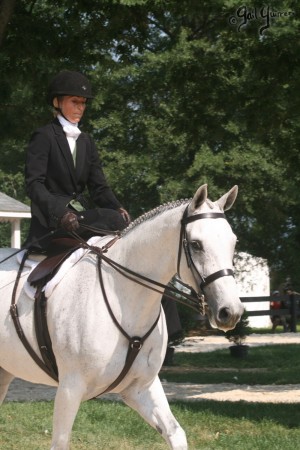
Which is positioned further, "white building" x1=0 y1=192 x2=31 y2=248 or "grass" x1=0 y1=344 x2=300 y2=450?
"white building" x1=0 y1=192 x2=31 y2=248

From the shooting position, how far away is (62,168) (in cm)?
642

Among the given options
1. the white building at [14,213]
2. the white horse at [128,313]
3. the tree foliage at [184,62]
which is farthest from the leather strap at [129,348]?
the white building at [14,213]

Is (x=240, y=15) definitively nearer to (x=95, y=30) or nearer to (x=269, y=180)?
(x=95, y=30)

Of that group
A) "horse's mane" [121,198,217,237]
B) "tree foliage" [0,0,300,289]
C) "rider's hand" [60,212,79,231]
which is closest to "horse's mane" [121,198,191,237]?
"horse's mane" [121,198,217,237]

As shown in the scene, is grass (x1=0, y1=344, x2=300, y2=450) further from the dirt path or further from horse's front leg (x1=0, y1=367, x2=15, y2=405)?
horse's front leg (x1=0, y1=367, x2=15, y2=405)

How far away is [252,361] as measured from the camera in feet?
68.9

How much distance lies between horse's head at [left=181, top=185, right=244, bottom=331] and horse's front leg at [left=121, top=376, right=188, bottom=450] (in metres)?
0.84

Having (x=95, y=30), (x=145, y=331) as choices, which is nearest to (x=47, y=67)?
(x=95, y=30)

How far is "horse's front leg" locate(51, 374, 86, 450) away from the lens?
5672mm

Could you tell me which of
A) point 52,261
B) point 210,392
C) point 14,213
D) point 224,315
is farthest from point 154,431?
point 14,213

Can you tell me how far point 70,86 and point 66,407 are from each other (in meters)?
2.17

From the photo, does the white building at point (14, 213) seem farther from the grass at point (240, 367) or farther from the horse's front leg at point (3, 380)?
the horse's front leg at point (3, 380)

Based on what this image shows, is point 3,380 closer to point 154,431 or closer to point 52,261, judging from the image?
point 52,261

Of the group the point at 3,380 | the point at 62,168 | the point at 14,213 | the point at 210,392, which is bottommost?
the point at 210,392
